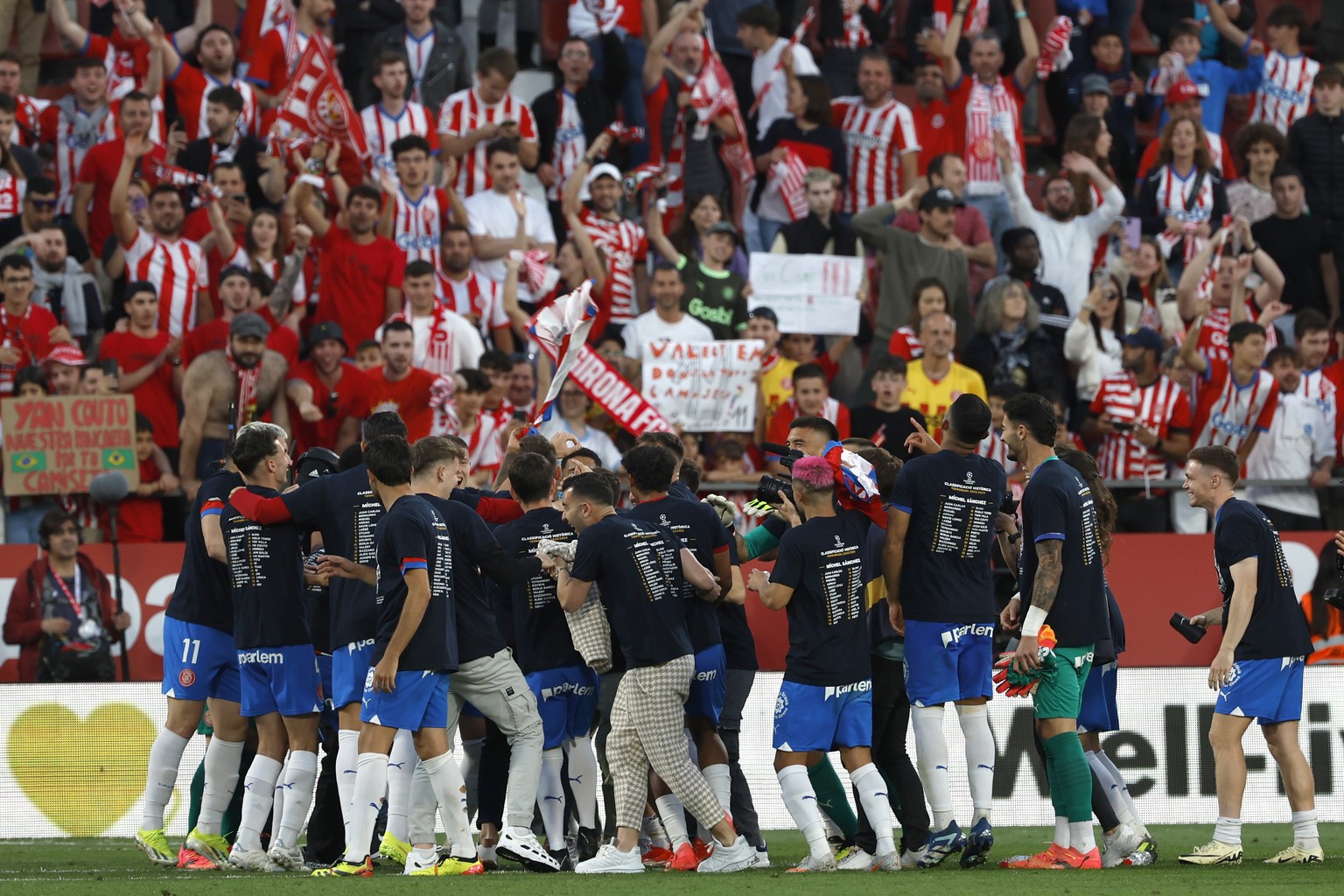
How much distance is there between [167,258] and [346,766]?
7.08 metres

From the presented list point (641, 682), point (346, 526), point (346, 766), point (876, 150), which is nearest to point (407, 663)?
point (346, 766)

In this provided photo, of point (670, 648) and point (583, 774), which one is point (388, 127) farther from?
point (670, 648)

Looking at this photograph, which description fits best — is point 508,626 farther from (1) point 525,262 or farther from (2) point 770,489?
(1) point 525,262

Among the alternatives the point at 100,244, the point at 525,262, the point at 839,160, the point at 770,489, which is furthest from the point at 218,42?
the point at 770,489

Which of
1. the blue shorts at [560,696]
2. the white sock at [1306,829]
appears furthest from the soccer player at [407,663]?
the white sock at [1306,829]

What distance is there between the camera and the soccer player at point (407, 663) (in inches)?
352

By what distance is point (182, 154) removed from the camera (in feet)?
54.0

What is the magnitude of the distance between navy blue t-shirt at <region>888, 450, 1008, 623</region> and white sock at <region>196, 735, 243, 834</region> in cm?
372

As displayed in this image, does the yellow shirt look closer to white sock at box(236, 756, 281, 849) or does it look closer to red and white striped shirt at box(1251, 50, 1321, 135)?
red and white striped shirt at box(1251, 50, 1321, 135)

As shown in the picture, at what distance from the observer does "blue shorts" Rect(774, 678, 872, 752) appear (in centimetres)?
925

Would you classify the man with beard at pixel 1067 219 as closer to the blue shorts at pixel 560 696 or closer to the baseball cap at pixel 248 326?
the baseball cap at pixel 248 326

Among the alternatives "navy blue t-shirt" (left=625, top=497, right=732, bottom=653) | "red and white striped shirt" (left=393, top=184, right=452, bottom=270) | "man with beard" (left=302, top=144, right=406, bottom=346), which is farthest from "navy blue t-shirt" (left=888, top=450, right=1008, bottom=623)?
"red and white striped shirt" (left=393, top=184, right=452, bottom=270)

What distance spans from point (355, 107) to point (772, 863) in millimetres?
10167

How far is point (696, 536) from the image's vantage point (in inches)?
383
